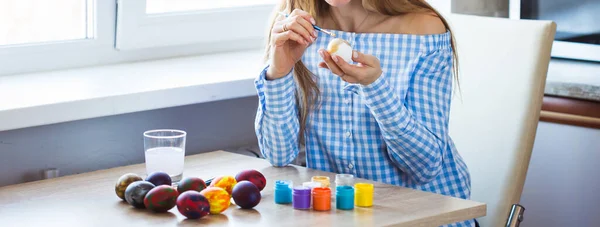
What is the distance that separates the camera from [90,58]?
2.18m

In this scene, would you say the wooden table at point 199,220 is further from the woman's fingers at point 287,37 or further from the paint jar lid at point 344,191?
the woman's fingers at point 287,37

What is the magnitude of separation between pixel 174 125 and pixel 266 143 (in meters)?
0.45

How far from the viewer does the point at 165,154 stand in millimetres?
1552

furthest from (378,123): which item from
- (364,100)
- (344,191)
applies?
(344,191)

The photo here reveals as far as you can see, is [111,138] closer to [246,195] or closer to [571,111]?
[246,195]

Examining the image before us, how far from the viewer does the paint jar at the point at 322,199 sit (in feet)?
4.36

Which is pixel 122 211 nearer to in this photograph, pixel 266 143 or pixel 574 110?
pixel 266 143

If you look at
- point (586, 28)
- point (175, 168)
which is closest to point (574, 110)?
point (586, 28)

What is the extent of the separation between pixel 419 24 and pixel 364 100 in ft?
0.67

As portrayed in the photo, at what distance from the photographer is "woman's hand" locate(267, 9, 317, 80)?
1494 millimetres

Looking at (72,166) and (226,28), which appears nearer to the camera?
(72,166)

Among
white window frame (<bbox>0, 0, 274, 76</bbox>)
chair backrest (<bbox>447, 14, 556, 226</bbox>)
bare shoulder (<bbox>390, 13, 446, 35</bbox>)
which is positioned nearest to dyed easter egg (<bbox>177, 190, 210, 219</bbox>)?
bare shoulder (<bbox>390, 13, 446, 35</bbox>)

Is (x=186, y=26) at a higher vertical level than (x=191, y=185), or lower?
higher

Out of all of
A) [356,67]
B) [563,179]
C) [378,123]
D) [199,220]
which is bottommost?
[563,179]
